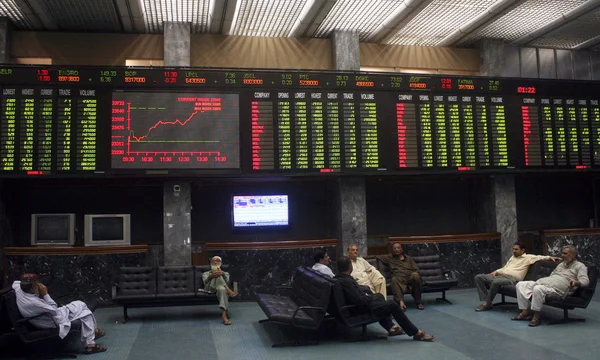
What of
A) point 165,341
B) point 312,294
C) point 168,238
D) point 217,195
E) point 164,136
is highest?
point 164,136

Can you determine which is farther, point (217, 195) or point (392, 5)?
point (217, 195)

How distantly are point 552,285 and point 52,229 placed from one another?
28.7ft

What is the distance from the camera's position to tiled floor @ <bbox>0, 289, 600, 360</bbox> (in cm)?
608

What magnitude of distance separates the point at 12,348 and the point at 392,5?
8523 mm

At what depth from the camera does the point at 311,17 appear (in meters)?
10.6

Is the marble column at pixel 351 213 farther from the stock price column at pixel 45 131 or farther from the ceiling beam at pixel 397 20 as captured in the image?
the stock price column at pixel 45 131

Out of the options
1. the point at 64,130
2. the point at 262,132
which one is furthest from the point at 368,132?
the point at 64,130

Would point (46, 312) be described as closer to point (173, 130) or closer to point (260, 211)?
point (173, 130)

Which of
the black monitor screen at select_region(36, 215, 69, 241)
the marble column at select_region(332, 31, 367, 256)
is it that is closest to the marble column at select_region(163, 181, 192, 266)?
the black monitor screen at select_region(36, 215, 69, 241)

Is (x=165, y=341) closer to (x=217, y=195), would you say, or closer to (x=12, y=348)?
(x=12, y=348)

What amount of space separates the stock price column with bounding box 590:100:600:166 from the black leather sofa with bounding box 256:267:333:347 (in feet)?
24.6

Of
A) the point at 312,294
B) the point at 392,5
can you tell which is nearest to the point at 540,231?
the point at 392,5

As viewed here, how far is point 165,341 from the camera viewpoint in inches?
270

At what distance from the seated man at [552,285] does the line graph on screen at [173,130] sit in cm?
541
